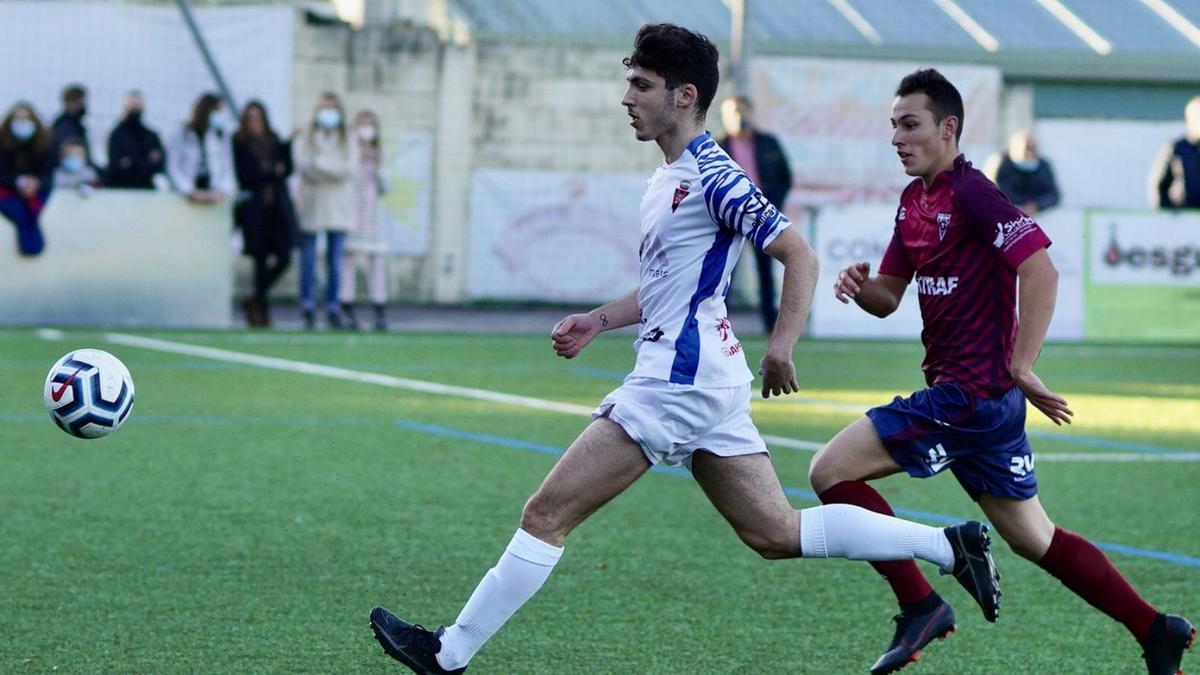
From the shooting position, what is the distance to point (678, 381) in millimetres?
4715

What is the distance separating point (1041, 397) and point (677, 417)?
96cm

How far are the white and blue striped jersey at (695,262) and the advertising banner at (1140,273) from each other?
14.8 meters

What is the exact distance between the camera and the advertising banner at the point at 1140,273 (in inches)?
748

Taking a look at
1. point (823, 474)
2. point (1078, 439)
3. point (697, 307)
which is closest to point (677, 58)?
point (697, 307)

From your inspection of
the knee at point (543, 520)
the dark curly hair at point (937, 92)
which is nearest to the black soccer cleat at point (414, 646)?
the knee at point (543, 520)

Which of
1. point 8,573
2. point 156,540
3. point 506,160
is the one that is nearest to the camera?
point 8,573

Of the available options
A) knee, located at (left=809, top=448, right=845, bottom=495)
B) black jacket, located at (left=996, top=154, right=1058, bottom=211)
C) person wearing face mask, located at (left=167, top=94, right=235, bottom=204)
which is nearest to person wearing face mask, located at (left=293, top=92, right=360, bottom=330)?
person wearing face mask, located at (left=167, top=94, right=235, bottom=204)

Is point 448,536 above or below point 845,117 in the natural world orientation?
below

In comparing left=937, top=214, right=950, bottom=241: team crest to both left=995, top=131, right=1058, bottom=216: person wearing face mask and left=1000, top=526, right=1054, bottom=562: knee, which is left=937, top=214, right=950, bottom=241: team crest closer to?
left=1000, top=526, right=1054, bottom=562: knee

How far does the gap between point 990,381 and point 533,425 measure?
233 inches

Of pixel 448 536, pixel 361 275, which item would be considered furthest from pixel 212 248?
pixel 448 536

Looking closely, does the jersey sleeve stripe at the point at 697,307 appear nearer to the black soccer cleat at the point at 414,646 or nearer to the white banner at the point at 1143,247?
the black soccer cleat at the point at 414,646

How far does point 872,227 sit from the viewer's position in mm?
18734

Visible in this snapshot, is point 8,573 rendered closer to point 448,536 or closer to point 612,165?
point 448,536
